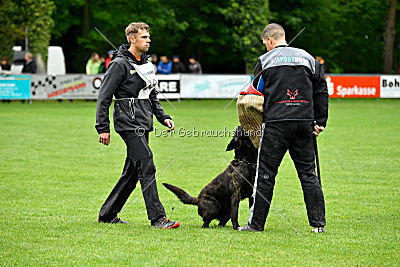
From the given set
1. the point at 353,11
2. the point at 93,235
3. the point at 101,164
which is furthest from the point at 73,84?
the point at 353,11

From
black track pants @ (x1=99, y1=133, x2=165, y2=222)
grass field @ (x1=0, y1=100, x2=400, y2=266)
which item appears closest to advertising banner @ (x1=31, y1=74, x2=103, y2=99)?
grass field @ (x1=0, y1=100, x2=400, y2=266)

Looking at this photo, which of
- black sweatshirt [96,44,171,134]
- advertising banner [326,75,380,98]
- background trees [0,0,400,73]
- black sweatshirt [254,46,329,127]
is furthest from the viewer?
background trees [0,0,400,73]

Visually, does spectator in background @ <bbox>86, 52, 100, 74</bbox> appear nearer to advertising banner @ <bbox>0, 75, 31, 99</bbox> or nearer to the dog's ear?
advertising banner @ <bbox>0, 75, 31, 99</bbox>

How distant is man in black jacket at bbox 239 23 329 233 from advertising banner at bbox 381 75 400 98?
76.6 feet

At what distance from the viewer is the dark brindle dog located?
649 centimetres

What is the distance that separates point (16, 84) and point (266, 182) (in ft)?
68.8

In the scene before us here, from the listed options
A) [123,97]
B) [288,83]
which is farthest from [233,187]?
[123,97]

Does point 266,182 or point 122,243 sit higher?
point 266,182

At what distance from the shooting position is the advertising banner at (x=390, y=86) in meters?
28.4

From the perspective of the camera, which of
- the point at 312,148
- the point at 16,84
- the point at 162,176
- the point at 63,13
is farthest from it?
the point at 63,13

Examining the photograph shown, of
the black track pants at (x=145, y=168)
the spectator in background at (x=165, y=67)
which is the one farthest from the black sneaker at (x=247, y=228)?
the spectator in background at (x=165, y=67)

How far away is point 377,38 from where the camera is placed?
146ft

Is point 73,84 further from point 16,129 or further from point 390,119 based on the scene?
point 390,119

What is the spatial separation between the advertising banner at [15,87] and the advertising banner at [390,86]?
15480mm
